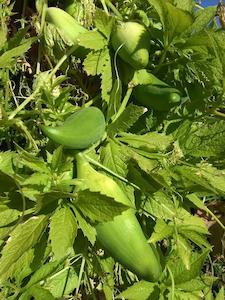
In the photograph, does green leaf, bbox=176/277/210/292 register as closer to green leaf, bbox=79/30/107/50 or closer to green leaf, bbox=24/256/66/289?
green leaf, bbox=24/256/66/289

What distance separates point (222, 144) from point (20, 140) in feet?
1.27

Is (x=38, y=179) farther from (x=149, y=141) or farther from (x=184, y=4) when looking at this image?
(x=184, y=4)

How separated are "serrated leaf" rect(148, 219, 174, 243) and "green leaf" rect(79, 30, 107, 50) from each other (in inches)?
13.1

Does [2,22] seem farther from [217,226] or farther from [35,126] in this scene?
[217,226]

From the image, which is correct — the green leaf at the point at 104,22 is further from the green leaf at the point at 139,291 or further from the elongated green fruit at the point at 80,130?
the green leaf at the point at 139,291

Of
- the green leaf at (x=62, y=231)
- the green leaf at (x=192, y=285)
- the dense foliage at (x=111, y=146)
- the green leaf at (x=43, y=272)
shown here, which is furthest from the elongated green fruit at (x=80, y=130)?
the green leaf at (x=192, y=285)

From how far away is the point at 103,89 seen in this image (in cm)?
100

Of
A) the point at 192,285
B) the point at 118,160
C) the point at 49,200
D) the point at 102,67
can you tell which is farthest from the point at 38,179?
the point at 192,285

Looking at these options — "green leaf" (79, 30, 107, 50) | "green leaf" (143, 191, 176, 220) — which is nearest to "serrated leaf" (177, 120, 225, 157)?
"green leaf" (143, 191, 176, 220)

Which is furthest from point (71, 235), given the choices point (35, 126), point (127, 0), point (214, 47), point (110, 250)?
point (127, 0)

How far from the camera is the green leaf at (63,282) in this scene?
1005mm

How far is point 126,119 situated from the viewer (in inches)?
37.0

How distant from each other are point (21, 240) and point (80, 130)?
201 millimetres

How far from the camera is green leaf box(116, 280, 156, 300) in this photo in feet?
3.23
